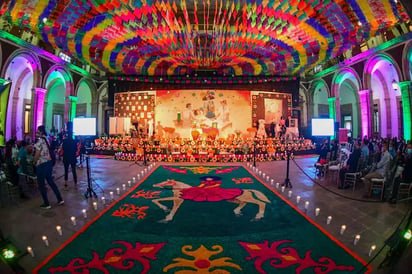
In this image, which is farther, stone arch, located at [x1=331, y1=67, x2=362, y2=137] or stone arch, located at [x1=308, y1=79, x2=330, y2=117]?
stone arch, located at [x1=308, y1=79, x2=330, y2=117]

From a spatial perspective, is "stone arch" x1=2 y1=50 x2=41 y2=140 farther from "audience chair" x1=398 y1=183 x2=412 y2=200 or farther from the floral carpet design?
"audience chair" x1=398 y1=183 x2=412 y2=200

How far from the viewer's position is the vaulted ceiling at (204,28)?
5.81 meters

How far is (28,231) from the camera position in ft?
11.1

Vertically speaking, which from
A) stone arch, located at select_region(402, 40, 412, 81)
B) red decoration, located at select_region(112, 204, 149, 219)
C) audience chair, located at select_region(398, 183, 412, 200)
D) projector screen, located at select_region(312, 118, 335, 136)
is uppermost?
stone arch, located at select_region(402, 40, 412, 81)

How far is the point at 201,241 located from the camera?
3.04m

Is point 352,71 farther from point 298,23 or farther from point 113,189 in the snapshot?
point 113,189

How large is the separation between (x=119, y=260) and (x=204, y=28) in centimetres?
813

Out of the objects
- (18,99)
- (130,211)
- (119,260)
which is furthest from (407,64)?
(18,99)

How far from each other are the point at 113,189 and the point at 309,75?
1707 cm

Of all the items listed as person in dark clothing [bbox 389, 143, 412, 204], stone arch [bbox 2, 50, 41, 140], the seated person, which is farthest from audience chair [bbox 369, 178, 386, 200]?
stone arch [bbox 2, 50, 41, 140]

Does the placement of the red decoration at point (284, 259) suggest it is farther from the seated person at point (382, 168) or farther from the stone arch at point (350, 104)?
the stone arch at point (350, 104)

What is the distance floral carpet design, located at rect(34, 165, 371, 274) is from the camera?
250 cm

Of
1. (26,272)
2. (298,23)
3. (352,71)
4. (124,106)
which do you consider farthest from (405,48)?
(124,106)

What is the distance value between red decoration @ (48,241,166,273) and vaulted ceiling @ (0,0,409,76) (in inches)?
186
